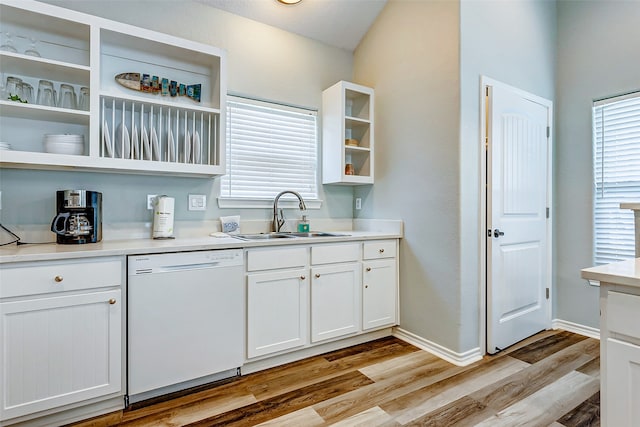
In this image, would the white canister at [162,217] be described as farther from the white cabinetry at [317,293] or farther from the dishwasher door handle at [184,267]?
the white cabinetry at [317,293]

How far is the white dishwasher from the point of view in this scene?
5.81ft

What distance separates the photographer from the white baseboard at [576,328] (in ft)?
9.20

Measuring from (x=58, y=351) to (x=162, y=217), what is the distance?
3.02 feet

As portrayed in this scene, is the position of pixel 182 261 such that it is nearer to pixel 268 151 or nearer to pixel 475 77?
pixel 268 151

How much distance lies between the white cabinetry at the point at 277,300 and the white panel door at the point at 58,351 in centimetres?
73

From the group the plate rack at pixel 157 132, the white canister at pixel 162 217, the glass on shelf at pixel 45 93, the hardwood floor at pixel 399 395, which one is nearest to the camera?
the hardwood floor at pixel 399 395

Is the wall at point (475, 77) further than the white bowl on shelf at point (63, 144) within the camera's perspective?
Yes

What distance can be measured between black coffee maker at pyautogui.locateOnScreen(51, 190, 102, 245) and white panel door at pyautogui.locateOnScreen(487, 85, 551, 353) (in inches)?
104

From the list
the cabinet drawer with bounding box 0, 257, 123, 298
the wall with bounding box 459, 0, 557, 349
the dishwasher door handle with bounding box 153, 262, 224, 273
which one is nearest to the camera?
the cabinet drawer with bounding box 0, 257, 123, 298

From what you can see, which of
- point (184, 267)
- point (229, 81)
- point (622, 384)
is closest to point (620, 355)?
point (622, 384)

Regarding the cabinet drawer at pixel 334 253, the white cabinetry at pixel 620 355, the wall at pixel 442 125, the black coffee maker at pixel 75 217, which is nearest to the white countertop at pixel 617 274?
the white cabinetry at pixel 620 355

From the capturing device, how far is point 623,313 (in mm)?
988

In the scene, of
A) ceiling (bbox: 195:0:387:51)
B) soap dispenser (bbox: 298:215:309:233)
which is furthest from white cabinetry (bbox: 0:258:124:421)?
ceiling (bbox: 195:0:387:51)

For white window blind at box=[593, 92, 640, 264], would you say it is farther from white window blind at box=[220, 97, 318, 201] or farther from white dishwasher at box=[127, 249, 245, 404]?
white dishwasher at box=[127, 249, 245, 404]
